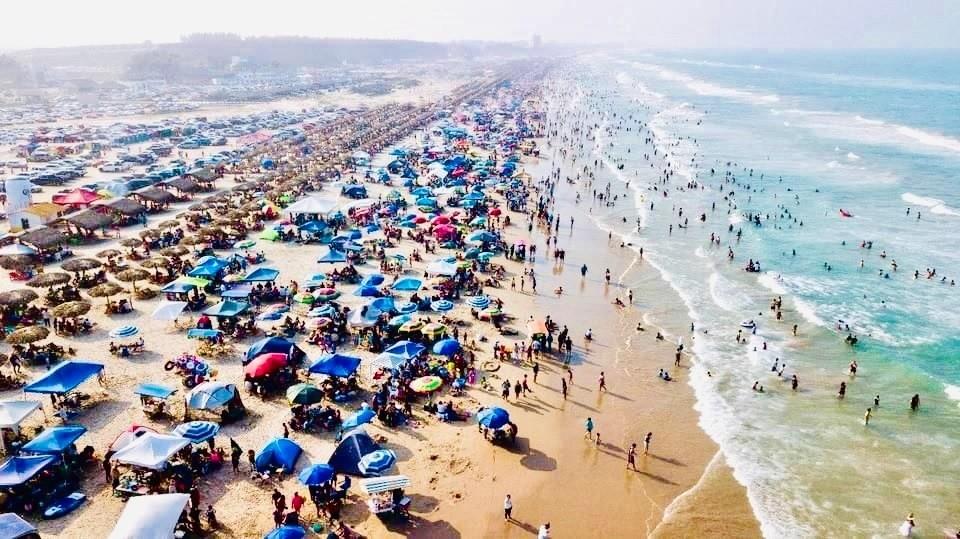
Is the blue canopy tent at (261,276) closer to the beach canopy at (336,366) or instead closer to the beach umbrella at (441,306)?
the beach umbrella at (441,306)

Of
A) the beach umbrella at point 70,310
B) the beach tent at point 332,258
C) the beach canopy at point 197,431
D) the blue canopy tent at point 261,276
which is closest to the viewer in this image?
the beach canopy at point 197,431

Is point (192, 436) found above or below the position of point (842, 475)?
above

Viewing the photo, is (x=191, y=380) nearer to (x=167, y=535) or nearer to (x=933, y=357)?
(x=167, y=535)

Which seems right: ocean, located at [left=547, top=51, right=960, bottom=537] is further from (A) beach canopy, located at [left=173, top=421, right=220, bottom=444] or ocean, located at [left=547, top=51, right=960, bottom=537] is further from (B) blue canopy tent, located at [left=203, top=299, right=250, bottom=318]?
(B) blue canopy tent, located at [left=203, top=299, right=250, bottom=318]

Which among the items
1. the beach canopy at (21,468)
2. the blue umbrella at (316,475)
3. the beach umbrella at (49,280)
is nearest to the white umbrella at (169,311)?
the beach umbrella at (49,280)

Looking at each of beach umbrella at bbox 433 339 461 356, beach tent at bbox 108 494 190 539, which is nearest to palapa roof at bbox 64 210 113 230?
beach umbrella at bbox 433 339 461 356

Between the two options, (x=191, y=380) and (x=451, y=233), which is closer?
(x=191, y=380)

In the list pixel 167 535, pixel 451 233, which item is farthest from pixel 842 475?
pixel 451 233
